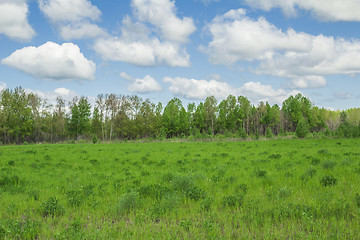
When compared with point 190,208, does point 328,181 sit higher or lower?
higher

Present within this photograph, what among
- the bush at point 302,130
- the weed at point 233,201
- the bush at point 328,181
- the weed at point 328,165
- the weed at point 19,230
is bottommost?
the weed at point 19,230

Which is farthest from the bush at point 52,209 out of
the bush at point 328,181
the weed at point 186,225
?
the bush at point 328,181

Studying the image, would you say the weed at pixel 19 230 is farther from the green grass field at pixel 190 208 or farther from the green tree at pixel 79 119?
the green tree at pixel 79 119

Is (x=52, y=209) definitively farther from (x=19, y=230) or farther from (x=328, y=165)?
(x=328, y=165)

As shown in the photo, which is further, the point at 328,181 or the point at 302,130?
the point at 302,130

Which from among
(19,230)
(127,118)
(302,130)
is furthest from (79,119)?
(19,230)

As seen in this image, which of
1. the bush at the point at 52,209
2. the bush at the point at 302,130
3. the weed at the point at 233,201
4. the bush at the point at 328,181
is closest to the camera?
the bush at the point at 52,209

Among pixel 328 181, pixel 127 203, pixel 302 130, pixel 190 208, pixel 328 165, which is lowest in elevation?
pixel 190 208

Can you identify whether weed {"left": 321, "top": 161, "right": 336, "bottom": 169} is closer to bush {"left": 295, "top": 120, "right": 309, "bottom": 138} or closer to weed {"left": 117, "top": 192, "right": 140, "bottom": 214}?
weed {"left": 117, "top": 192, "right": 140, "bottom": 214}

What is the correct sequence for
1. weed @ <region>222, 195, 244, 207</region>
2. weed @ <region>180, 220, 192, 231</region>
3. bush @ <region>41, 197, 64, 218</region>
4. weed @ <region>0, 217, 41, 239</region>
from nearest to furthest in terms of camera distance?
weed @ <region>0, 217, 41, 239</region> → weed @ <region>180, 220, 192, 231</region> → bush @ <region>41, 197, 64, 218</region> → weed @ <region>222, 195, 244, 207</region>

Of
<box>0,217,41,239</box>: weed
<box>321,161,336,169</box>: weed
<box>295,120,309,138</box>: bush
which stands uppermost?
<box>295,120,309,138</box>: bush

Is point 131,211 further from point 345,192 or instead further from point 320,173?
point 320,173

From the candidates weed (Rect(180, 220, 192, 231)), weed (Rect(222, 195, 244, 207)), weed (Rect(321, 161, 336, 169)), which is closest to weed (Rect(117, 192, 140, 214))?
weed (Rect(180, 220, 192, 231))

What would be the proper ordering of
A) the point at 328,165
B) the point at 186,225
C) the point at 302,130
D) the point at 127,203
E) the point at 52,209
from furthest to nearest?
the point at 302,130 → the point at 328,165 → the point at 127,203 → the point at 52,209 → the point at 186,225
